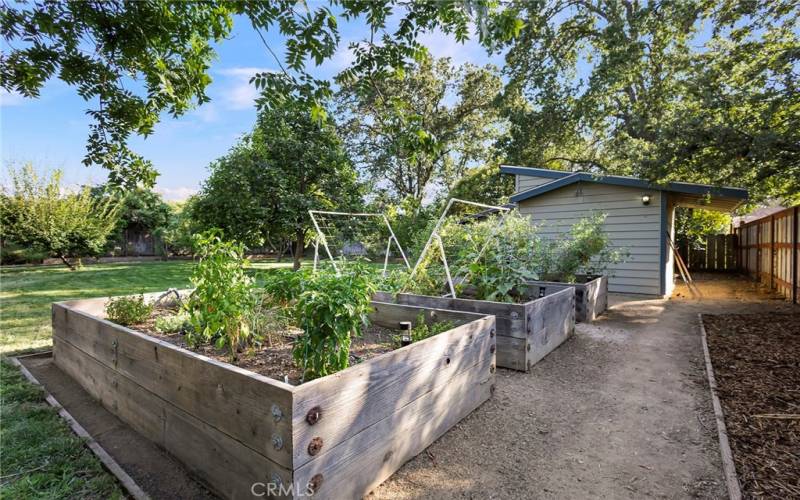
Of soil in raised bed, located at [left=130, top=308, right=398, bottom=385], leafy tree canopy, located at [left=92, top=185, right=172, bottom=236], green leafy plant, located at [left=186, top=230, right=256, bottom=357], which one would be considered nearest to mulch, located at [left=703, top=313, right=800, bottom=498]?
soil in raised bed, located at [left=130, top=308, right=398, bottom=385]

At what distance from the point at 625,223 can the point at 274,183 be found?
8.66 metres

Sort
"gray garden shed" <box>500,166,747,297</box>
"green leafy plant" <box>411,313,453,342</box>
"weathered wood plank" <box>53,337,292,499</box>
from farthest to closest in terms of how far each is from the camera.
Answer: "gray garden shed" <box>500,166,747,297</box>, "green leafy plant" <box>411,313,453,342</box>, "weathered wood plank" <box>53,337,292,499</box>

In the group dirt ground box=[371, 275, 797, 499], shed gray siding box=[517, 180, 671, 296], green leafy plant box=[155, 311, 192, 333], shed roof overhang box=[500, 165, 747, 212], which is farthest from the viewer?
shed gray siding box=[517, 180, 671, 296]

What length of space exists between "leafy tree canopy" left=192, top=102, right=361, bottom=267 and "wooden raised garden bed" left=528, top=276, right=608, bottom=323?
7.01 metres

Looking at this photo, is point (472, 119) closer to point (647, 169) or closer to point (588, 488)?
point (647, 169)

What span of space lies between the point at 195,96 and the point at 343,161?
8291 mm

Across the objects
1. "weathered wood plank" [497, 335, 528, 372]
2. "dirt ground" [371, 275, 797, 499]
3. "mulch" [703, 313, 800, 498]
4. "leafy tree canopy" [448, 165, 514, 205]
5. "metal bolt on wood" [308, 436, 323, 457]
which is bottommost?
"dirt ground" [371, 275, 797, 499]

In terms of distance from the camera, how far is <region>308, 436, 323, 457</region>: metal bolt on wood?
5.11 ft

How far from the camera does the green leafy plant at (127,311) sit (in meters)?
3.33

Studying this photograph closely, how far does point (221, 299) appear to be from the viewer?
8.04ft

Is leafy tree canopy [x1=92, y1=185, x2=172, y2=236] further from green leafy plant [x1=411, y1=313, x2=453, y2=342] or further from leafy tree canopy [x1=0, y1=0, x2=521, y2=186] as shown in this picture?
green leafy plant [x1=411, y1=313, x2=453, y2=342]

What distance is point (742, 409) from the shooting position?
113 inches

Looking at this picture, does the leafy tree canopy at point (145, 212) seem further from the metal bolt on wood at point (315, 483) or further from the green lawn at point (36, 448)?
the metal bolt on wood at point (315, 483)

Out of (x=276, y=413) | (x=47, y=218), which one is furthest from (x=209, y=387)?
(x=47, y=218)
